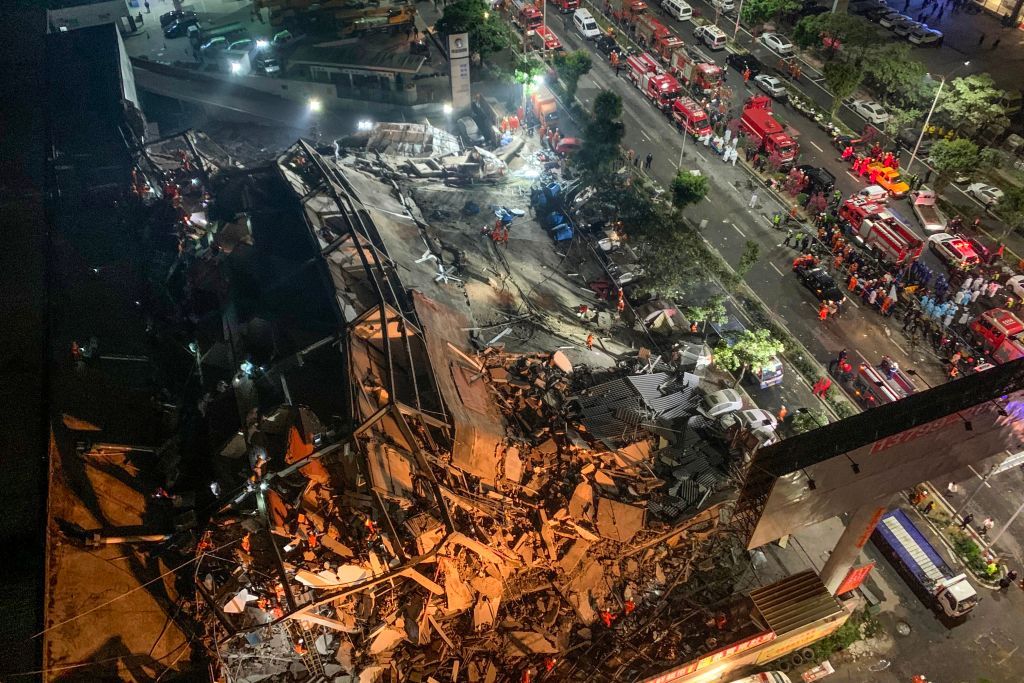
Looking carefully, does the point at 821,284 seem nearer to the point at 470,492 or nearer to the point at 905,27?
the point at 470,492

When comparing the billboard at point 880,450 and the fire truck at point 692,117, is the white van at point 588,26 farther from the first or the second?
the billboard at point 880,450

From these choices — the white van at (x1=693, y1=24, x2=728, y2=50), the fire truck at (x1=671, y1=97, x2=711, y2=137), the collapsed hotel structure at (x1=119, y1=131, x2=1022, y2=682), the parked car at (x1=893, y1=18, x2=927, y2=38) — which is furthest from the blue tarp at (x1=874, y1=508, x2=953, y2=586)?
the parked car at (x1=893, y1=18, x2=927, y2=38)

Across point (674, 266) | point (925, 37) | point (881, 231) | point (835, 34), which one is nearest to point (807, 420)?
point (674, 266)

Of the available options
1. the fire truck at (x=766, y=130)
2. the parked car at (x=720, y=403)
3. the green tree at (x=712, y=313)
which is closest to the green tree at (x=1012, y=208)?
the fire truck at (x=766, y=130)

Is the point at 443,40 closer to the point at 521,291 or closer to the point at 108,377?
the point at 521,291

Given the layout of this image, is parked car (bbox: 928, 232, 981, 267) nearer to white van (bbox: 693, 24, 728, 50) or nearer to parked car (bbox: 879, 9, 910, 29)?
white van (bbox: 693, 24, 728, 50)
